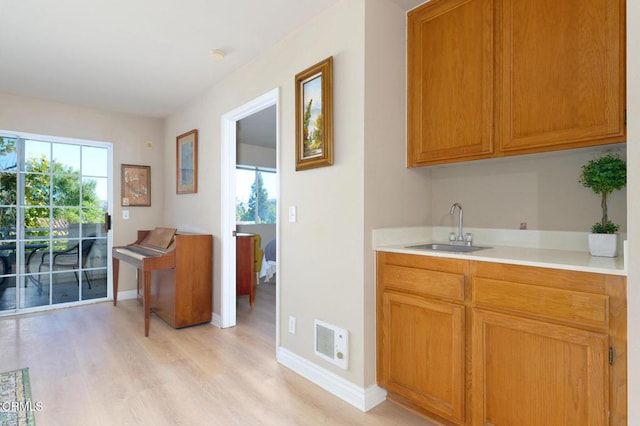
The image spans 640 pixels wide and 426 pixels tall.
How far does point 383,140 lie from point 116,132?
3907 mm

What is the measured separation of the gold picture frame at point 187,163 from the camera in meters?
4.02

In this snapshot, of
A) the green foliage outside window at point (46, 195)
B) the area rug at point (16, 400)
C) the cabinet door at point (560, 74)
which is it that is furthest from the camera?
the green foliage outside window at point (46, 195)

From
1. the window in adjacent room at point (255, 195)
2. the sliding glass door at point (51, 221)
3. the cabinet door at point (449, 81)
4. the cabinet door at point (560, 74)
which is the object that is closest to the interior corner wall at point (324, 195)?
the cabinet door at point (449, 81)

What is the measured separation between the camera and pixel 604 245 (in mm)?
1676

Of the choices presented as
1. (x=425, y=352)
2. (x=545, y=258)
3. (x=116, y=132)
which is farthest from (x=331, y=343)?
(x=116, y=132)

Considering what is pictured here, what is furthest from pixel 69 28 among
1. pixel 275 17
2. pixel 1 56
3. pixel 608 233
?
pixel 608 233

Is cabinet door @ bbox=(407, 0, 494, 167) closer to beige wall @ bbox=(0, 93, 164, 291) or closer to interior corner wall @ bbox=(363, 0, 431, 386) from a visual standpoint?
interior corner wall @ bbox=(363, 0, 431, 386)

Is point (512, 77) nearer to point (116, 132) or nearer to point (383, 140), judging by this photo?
point (383, 140)

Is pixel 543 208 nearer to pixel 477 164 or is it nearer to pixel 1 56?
pixel 477 164

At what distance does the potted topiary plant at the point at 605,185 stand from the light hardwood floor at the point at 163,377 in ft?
4.22

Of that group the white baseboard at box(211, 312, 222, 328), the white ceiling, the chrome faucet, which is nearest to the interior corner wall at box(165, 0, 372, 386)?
the white ceiling

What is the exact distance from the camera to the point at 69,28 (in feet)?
8.36

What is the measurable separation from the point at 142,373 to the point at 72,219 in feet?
8.93

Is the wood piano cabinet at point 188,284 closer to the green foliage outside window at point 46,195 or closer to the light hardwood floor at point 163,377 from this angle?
the light hardwood floor at point 163,377
